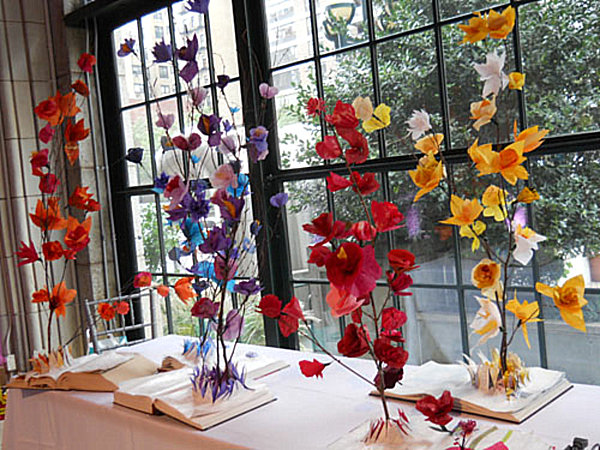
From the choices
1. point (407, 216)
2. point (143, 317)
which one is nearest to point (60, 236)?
point (143, 317)

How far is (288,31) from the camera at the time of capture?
3.18 metres

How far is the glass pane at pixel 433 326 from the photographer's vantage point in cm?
273

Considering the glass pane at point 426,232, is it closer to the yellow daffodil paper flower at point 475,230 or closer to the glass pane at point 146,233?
the yellow daffodil paper flower at point 475,230

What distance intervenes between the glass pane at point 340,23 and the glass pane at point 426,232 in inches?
25.2

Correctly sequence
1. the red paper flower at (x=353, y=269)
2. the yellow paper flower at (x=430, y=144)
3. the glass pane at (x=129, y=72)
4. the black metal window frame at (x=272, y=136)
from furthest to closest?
1. the glass pane at (x=129, y=72)
2. the black metal window frame at (x=272, y=136)
3. the yellow paper flower at (x=430, y=144)
4. the red paper flower at (x=353, y=269)

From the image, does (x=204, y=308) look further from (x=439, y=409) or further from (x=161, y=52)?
(x=439, y=409)

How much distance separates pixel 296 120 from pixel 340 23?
0.51 m

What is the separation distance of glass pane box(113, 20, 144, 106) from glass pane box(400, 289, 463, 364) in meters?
2.31

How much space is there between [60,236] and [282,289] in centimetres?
192

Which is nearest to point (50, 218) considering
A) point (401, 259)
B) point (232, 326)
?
point (232, 326)

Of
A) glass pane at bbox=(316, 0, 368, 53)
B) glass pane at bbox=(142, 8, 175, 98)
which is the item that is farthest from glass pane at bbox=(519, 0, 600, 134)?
glass pane at bbox=(142, 8, 175, 98)

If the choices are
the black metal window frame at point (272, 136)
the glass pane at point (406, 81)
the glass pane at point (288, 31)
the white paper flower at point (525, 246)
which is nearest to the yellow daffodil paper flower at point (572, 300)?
the white paper flower at point (525, 246)

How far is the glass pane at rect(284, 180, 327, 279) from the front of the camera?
3.18 meters

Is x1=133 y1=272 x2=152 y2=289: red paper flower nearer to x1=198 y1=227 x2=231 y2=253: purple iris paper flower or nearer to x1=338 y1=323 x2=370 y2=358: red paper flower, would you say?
x1=198 y1=227 x2=231 y2=253: purple iris paper flower
